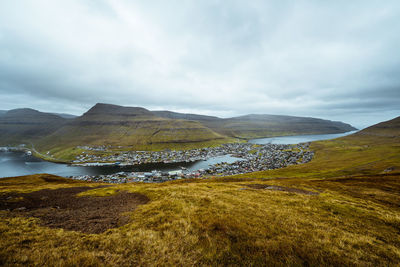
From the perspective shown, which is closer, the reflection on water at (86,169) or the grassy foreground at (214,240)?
the grassy foreground at (214,240)

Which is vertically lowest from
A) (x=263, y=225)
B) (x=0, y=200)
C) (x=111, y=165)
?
(x=111, y=165)

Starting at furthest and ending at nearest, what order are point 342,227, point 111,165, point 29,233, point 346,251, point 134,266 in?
point 111,165 → point 342,227 → point 29,233 → point 346,251 → point 134,266

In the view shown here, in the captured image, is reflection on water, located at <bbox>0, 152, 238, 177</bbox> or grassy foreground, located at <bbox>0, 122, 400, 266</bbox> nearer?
grassy foreground, located at <bbox>0, 122, 400, 266</bbox>

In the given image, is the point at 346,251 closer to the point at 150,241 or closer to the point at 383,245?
the point at 383,245

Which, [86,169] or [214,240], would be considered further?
[86,169]

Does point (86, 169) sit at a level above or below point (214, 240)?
below

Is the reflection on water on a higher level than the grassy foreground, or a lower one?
lower

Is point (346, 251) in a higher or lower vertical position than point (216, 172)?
higher

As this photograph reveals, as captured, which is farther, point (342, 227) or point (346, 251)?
point (342, 227)

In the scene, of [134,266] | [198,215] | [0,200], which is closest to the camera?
[134,266]

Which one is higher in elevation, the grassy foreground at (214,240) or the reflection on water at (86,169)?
the grassy foreground at (214,240)

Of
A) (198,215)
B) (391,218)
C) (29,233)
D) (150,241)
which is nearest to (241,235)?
(198,215)
